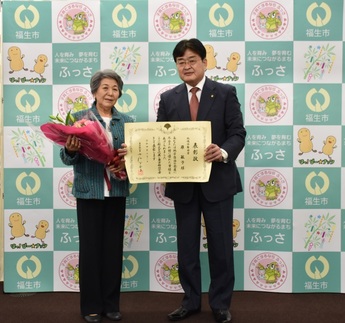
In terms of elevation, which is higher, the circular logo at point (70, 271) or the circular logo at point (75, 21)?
the circular logo at point (75, 21)

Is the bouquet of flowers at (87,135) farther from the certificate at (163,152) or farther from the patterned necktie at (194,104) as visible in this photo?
the patterned necktie at (194,104)

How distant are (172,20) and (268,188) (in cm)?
133

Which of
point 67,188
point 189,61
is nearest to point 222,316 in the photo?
point 67,188

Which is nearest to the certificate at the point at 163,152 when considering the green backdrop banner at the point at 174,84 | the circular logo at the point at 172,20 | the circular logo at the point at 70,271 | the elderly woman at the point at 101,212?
the elderly woman at the point at 101,212

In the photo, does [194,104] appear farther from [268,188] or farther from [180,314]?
[180,314]

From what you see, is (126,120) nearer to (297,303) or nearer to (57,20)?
(57,20)

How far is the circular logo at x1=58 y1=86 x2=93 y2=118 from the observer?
303 cm

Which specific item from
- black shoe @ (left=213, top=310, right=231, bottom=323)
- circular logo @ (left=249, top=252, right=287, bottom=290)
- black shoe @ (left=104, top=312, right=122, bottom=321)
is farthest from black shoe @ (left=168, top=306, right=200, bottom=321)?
circular logo @ (left=249, top=252, right=287, bottom=290)

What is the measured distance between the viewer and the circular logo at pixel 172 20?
2980 millimetres

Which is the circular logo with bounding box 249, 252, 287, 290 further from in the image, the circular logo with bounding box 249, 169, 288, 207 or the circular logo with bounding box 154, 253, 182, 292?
the circular logo with bounding box 154, 253, 182, 292

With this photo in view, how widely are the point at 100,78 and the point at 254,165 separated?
3.99 feet

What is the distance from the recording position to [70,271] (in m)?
3.11

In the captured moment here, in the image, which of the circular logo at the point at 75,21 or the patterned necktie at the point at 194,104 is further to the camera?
the circular logo at the point at 75,21

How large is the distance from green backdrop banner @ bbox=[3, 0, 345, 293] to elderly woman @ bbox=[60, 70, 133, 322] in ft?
1.58
